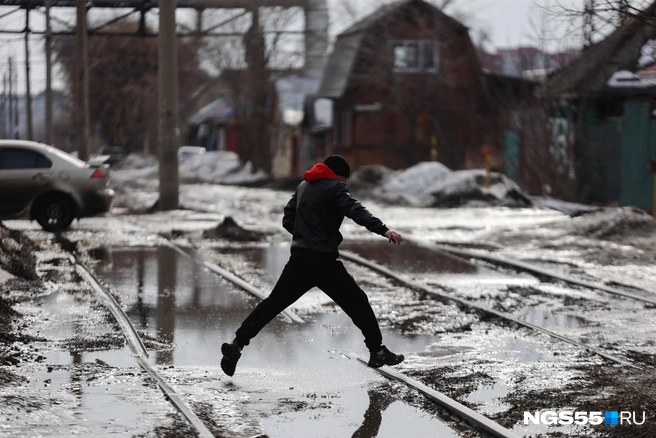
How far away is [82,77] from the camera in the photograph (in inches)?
1305

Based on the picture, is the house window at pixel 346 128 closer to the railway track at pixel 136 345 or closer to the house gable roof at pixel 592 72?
the house gable roof at pixel 592 72

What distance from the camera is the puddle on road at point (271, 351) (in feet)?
24.6

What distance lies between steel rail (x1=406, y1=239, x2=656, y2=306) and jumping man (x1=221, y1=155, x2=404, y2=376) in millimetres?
5040

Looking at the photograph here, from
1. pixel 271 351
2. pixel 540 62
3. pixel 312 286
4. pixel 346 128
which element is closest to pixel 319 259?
pixel 312 286

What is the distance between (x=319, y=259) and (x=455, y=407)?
1.55 m

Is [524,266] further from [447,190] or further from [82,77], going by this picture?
[82,77]

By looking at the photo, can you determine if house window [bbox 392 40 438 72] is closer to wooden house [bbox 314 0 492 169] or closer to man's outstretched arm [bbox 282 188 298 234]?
wooden house [bbox 314 0 492 169]

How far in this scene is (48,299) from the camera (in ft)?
40.9

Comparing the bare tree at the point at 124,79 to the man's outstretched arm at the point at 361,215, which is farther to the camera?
the bare tree at the point at 124,79

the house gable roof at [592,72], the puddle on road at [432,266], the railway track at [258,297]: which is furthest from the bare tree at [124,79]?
the railway track at [258,297]

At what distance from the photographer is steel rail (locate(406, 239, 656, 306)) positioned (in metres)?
13.6

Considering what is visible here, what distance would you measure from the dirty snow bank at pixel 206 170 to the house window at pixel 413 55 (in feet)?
25.4

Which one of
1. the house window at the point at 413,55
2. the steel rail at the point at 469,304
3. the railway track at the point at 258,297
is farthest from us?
the house window at the point at 413,55

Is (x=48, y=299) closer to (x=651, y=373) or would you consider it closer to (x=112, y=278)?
(x=112, y=278)
